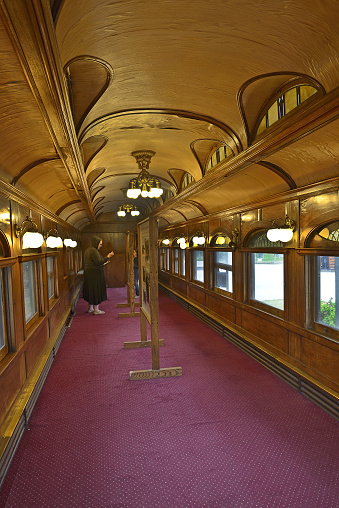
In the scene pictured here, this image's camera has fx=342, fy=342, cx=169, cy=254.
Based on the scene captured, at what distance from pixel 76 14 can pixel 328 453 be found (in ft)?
14.0

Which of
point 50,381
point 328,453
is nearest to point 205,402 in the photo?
point 328,453

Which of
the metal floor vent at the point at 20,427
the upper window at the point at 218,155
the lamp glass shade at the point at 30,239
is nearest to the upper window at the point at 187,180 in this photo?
the upper window at the point at 218,155

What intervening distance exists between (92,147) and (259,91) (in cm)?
316

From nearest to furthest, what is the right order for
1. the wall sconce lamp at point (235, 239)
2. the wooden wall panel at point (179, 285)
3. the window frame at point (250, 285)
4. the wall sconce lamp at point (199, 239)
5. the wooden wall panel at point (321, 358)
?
1. the wooden wall panel at point (321, 358)
2. the window frame at point (250, 285)
3. the wall sconce lamp at point (235, 239)
4. the wall sconce lamp at point (199, 239)
5. the wooden wall panel at point (179, 285)

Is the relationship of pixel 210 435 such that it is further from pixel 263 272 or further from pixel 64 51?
pixel 64 51

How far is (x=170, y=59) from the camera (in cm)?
315

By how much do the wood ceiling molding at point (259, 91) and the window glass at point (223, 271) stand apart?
3893 millimetres

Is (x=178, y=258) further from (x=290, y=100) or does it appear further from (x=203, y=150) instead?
(x=290, y=100)

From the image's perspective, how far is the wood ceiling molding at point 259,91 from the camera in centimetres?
328

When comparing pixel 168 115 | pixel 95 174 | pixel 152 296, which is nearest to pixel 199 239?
pixel 95 174

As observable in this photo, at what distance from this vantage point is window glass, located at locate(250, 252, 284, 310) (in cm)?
561

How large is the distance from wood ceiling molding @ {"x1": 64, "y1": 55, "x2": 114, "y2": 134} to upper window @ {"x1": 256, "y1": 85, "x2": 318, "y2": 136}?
1910 mm

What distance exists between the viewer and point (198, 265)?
1045cm

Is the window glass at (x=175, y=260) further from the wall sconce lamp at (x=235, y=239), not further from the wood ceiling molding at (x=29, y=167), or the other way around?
the wood ceiling molding at (x=29, y=167)
